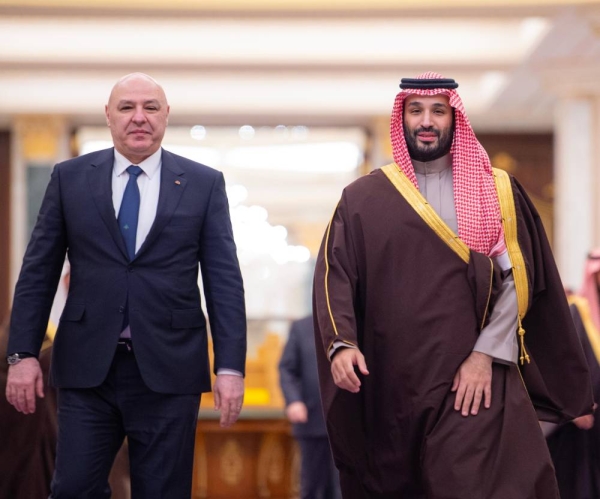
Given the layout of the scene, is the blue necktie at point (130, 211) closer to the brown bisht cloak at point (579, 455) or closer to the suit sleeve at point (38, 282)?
the suit sleeve at point (38, 282)

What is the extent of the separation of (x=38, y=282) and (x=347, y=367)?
1.05m

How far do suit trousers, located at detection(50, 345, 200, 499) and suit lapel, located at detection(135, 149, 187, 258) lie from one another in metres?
0.39

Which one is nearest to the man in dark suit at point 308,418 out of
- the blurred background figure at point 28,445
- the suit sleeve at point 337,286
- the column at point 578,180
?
the blurred background figure at point 28,445

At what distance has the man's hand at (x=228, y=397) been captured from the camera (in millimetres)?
3783

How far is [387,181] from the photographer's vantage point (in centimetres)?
411

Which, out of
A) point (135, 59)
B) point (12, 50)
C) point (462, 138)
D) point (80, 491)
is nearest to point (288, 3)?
point (135, 59)

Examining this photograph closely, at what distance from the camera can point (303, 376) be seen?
7.73 meters

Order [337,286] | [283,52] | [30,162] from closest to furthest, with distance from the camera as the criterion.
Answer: [337,286] → [283,52] → [30,162]

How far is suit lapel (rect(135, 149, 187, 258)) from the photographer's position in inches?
152

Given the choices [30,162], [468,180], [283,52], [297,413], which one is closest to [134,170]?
[468,180]

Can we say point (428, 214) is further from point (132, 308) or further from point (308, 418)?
point (308, 418)

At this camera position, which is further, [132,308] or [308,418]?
[308,418]

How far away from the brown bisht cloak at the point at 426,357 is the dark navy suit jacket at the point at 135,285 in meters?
0.36

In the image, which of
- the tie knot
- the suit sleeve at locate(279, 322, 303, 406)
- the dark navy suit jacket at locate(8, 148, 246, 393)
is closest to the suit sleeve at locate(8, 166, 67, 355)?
the dark navy suit jacket at locate(8, 148, 246, 393)
